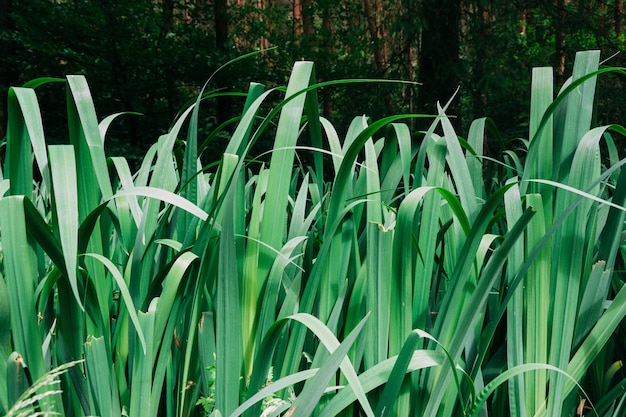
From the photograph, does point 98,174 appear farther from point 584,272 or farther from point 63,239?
point 584,272

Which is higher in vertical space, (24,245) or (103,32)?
(103,32)

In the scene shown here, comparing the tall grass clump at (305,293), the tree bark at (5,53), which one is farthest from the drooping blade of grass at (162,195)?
the tree bark at (5,53)

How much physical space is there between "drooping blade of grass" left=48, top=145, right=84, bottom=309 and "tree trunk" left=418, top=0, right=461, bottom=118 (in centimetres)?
473

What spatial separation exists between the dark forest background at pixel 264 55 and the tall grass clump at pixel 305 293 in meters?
4.08

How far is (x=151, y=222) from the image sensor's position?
789 mm

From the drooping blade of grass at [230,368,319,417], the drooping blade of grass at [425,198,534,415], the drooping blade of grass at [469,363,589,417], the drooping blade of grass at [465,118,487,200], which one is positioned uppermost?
the drooping blade of grass at [465,118,487,200]

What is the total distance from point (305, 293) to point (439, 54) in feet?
15.6

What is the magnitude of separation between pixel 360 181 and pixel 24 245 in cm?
49

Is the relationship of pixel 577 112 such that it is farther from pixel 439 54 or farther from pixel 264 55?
pixel 264 55

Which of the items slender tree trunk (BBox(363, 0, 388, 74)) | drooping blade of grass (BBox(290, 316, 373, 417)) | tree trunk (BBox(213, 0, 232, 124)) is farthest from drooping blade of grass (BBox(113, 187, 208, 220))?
tree trunk (BBox(213, 0, 232, 124))

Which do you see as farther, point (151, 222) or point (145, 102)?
point (145, 102)

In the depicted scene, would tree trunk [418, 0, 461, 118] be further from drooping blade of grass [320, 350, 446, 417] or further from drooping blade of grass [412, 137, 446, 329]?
drooping blade of grass [320, 350, 446, 417]

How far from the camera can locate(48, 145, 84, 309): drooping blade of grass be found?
1.81 feet

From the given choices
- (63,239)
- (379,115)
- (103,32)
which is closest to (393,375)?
(63,239)
